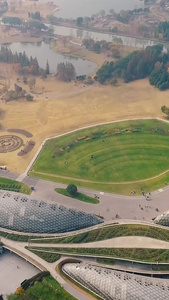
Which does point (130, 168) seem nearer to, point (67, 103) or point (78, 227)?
point (78, 227)

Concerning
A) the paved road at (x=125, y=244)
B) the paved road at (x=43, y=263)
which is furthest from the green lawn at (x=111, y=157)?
the paved road at (x=43, y=263)

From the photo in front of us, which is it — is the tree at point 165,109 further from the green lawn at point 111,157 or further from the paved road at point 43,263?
the paved road at point 43,263

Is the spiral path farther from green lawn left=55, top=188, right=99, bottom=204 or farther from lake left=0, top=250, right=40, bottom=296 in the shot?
lake left=0, top=250, right=40, bottom=296

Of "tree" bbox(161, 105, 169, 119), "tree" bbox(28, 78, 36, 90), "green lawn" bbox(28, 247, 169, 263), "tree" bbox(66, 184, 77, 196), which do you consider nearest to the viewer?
"green lawn" bbox(28, 247, 169, 263)

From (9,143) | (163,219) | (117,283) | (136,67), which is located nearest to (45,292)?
(117,283)

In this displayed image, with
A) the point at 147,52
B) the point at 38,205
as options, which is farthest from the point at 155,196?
the point at 147,52

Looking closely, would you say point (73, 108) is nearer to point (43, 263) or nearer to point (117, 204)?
point (117, 204)

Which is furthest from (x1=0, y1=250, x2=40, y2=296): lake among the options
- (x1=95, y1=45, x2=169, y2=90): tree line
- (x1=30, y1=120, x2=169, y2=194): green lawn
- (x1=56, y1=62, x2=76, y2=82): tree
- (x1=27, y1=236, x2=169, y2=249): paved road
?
(x1=56, y1=62, x2=76, y2=82): tree
